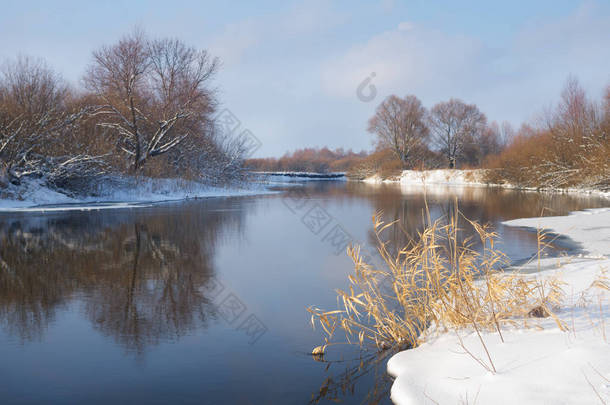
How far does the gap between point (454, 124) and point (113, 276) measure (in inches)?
2213

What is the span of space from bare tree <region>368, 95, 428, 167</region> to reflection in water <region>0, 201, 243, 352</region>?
4482cm

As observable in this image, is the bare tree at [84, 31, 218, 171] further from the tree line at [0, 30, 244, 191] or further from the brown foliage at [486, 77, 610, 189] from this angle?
the brown foliage at [486, 77, 610, 189]

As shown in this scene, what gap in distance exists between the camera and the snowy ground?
252cm

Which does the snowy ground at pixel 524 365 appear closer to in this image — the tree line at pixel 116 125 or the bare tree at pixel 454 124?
the tree line at pixel 116 125

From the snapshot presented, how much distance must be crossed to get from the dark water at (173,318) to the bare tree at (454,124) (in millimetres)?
49734

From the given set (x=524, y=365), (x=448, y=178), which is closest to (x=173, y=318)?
(x=524, y=365)

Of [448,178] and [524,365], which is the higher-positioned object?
[448,178]

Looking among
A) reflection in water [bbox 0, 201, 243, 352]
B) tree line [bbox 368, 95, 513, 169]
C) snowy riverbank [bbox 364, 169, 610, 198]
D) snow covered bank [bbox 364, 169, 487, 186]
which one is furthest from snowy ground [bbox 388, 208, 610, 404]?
tree line [bbox 368, 95, 513, 169]

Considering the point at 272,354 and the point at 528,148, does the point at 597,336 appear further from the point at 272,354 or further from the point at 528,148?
the point at 528,148

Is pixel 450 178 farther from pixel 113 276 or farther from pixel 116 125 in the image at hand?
pixel 113 276

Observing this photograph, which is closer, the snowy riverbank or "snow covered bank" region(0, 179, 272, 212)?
"snow covered bank" region(0, 179, 272, 212)

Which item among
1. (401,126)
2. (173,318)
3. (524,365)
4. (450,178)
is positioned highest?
(401,126)

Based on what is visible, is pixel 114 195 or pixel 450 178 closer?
pixel 114 195

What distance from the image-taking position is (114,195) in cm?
1961
